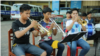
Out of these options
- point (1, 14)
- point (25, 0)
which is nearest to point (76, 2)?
point (1, 14)

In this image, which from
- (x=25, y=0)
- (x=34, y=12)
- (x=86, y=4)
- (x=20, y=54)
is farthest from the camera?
(x=25, y=0)

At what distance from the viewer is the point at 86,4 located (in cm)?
849

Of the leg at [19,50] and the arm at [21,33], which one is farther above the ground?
the arm at [21,33]

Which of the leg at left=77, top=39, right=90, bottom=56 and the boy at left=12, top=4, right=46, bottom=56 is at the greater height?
the boy at left=12, top=4, right=46, bottom=56

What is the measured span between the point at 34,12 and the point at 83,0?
8734mm

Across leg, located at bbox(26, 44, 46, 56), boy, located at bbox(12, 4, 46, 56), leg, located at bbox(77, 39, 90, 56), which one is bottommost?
leg, located at bbox(77, 39, 90, 56)

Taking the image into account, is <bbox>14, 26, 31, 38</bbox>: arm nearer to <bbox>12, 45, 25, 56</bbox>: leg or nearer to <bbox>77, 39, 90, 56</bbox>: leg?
<bbox>12, 45, 25, 56</bbox>: leg

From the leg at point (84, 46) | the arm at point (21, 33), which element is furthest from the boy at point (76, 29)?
the arm at point (21, 33)

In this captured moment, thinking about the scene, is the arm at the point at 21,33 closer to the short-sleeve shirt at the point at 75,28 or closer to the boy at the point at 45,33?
the boy at the point at 45,33

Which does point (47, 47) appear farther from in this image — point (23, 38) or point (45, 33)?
point (23, 38)

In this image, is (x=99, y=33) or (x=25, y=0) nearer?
(x=99, y=33)

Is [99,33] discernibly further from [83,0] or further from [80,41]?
[83,0]

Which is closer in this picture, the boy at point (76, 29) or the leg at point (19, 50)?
the leg at point (19, 50)

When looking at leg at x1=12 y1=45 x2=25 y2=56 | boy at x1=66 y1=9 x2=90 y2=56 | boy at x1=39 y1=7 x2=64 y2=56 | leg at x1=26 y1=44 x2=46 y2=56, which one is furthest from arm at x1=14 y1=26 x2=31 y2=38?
boy at x1=66 y1=9 x2=90 y2=56
